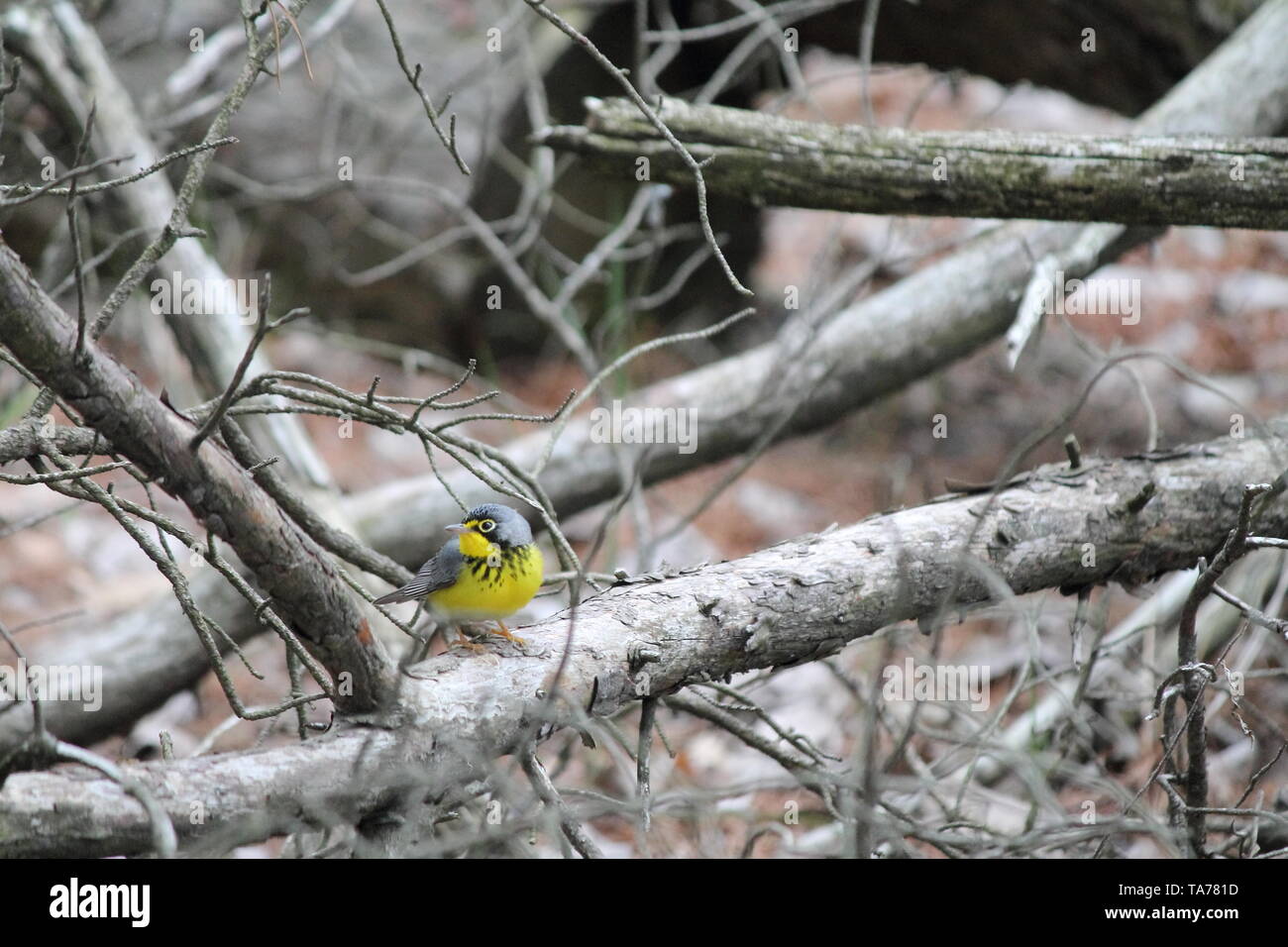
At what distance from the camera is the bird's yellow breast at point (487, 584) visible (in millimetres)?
2688

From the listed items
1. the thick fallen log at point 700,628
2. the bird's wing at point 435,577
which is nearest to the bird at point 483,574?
Result: the bird's wing at point 435,577

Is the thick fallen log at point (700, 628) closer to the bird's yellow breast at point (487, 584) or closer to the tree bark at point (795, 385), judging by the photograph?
the bird's yellow breast at point (487, 584)

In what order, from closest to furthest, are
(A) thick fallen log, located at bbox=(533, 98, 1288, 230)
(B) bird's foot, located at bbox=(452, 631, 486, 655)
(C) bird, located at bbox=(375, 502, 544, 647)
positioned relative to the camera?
(B) bird's foot, located at bbox=(452, 631, 486, 655)
(C) bird, located at bbox=(375, 502, 544, 647)
(A) thick fallen log, located at bbox=(533, 98, 1288, 230)

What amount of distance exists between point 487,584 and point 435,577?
5.9 inches

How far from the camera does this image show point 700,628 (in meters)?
2.71

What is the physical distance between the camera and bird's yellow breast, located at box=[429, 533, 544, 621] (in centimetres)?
269

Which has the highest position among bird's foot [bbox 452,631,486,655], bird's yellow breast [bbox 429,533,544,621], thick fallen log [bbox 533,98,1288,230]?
thick fallen log [bbox 533,98,1288,230]

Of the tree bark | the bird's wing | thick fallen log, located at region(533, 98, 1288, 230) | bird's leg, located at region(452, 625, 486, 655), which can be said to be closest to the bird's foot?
bird's leg, located at region(452, 625, 486, 655)

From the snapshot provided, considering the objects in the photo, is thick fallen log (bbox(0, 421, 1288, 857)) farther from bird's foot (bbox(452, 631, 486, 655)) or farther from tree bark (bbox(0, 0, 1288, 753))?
tree bark (bbox(0, 0, 1288, 753))

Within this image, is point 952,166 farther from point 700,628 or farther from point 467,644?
point 467,644

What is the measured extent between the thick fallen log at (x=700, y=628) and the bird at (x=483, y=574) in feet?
0.43
